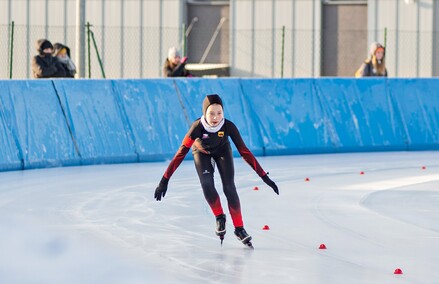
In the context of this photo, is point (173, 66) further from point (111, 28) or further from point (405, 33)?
point (405, 33)

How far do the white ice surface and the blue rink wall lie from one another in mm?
547

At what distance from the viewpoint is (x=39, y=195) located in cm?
1345

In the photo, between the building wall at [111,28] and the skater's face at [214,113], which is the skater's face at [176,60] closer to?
the skater's face at [214,113]

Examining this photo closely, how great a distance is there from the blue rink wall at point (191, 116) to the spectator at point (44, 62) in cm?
83

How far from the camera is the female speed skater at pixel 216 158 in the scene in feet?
31.8

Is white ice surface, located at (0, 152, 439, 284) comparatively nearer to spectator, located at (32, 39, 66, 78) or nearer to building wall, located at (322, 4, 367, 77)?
spectator, located at (32, 39, 66, 78)

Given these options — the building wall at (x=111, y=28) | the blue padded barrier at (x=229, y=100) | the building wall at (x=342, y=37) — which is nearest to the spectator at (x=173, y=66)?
the blue padded barrier at (x=229, y=100)

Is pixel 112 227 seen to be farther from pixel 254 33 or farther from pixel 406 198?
pixel 254 33

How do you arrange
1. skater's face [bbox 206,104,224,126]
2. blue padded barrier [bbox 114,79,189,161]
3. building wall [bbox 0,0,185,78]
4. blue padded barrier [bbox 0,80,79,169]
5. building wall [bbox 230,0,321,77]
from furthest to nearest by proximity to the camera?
building wall [bbox 0,0,185,78] < building wall [bbox 230,0,321,77] < blue padded barrier [bbox 114,79,189,161] < blue padded barrier [bbox 0,80,79,169] < skater's face [bbox 206,104,224,126]

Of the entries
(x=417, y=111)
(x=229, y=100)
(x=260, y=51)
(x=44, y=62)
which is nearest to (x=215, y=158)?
(x=44, y=62)

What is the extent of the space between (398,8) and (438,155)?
11453 mm

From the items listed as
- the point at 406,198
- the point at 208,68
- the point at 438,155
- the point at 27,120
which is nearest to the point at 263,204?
the point at 406,198

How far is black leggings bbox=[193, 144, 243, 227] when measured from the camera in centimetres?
982

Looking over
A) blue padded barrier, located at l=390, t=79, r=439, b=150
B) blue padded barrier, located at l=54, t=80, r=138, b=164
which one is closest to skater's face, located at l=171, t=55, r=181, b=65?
blue padded barrier, located at l=54, t=80, r=138, b=164
